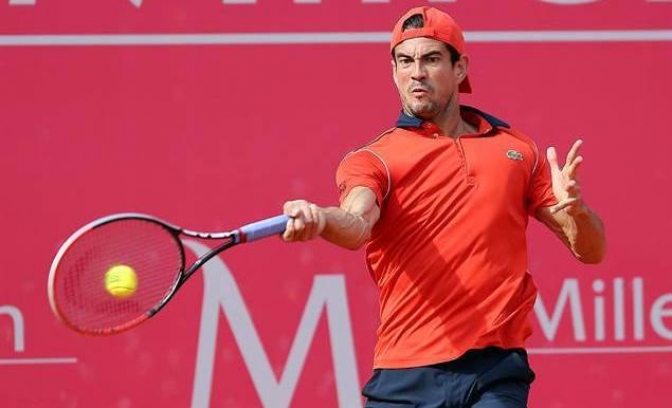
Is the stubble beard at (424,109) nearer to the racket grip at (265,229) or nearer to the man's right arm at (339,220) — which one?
the man's right arm at (339,220)

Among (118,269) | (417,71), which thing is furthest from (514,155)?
(118,269)

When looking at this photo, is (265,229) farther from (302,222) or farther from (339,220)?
(339,220)

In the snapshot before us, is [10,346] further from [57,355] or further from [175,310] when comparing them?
[175,310]

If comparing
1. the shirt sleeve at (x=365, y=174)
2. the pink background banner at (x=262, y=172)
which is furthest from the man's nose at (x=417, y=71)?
the pink background banner at (x=262, y=172)

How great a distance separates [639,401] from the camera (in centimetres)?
576

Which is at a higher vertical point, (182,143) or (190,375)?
(182,143)

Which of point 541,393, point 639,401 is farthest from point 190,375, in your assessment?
point 639,401

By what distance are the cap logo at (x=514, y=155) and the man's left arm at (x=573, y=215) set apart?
90mm

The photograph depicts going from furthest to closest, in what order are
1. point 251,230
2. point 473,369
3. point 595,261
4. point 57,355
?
1. point 57,355
2. point 595,261
3. point 473,369
4. point 251,230

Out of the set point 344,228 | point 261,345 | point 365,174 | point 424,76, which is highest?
point 424,76

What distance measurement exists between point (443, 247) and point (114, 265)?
895 mm

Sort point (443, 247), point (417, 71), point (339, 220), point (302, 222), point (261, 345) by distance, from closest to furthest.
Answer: point (302, 222) < point (339, 220) < point (443, 247) < point (417, 71) < point (261, 345)

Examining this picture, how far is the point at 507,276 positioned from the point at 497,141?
41cm

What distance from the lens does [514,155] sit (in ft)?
14.3
